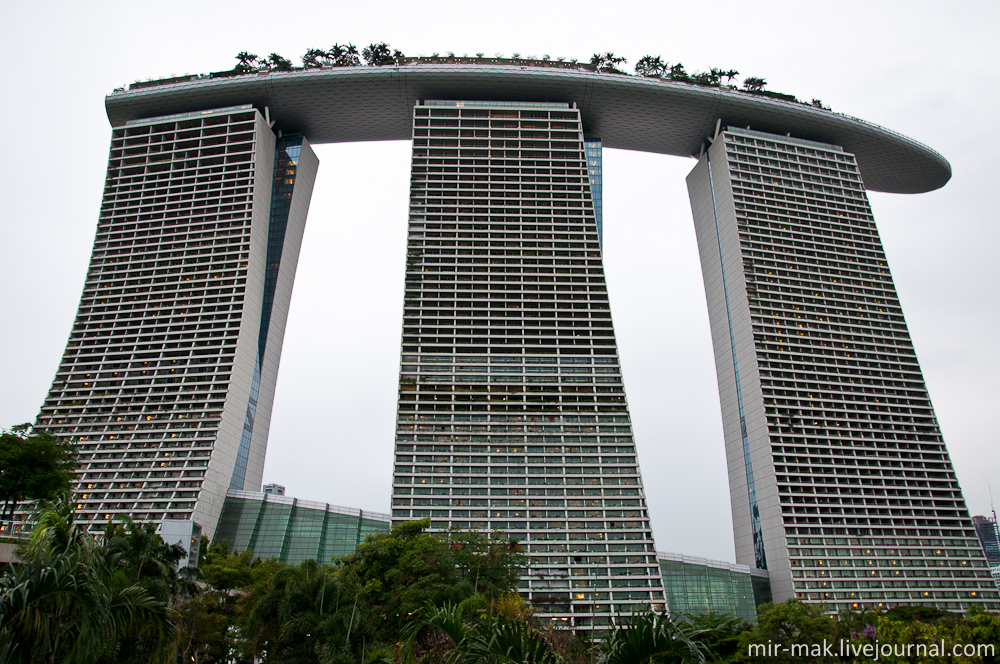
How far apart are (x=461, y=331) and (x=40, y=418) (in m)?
57.3

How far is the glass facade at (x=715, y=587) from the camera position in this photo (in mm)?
95250

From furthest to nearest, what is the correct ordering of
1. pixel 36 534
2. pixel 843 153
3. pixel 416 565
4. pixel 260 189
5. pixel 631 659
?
1. pixel 843 153
2. pixel 260 189
3. pixel 416 565
4. pixel 36 534
5. pixel 631 659

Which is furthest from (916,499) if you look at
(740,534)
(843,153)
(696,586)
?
(843,153)

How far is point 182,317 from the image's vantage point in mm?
106688

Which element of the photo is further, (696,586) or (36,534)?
(696,586)

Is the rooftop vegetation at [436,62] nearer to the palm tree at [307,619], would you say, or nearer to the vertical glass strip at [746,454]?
the vertical glass strip at [746,454]

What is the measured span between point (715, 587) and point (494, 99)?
260 ft

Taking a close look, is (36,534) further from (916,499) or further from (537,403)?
(916,499)

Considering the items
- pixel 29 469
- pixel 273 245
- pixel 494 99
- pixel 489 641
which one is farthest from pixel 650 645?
pixel 494 99

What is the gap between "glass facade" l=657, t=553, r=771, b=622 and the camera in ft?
313

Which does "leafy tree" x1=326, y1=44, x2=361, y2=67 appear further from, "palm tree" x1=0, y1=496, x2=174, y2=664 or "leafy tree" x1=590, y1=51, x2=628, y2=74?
"palm tree" x1=0, y1=496, x2=174, y2=664

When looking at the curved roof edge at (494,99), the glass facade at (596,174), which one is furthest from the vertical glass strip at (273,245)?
the glass facade at (596,174)

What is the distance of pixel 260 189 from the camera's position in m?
117

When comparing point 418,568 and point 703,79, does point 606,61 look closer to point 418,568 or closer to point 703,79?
point 703,79
